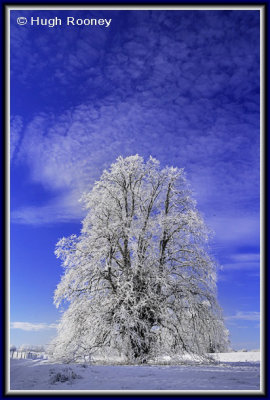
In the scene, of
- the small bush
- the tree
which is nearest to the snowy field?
the small bush

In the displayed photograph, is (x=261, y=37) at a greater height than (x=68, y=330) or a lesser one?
greater

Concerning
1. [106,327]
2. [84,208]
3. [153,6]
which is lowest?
[106,327]

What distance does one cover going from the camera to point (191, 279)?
1677 centimetres

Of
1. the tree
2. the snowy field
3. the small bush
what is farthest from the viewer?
the tree

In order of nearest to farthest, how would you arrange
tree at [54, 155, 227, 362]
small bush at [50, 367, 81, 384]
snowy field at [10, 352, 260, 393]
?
snowy field at [10, 352, 260, 393], small bush at [50, 367, 81, 384], tree at [54, 155, 227, 362]

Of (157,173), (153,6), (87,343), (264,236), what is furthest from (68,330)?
(153,6)

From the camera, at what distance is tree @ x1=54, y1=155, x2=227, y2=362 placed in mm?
15203

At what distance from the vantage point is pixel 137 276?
16344 millimetres

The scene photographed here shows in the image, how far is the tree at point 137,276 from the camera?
15.2 metres

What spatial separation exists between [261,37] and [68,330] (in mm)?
13931

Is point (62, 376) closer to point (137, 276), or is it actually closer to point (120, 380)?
point (120, 380)

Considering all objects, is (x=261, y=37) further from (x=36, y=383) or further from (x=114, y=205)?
(x=114, y=205)

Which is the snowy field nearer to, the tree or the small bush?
the small bush

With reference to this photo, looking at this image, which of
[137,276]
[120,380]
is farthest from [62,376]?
[137,276]
